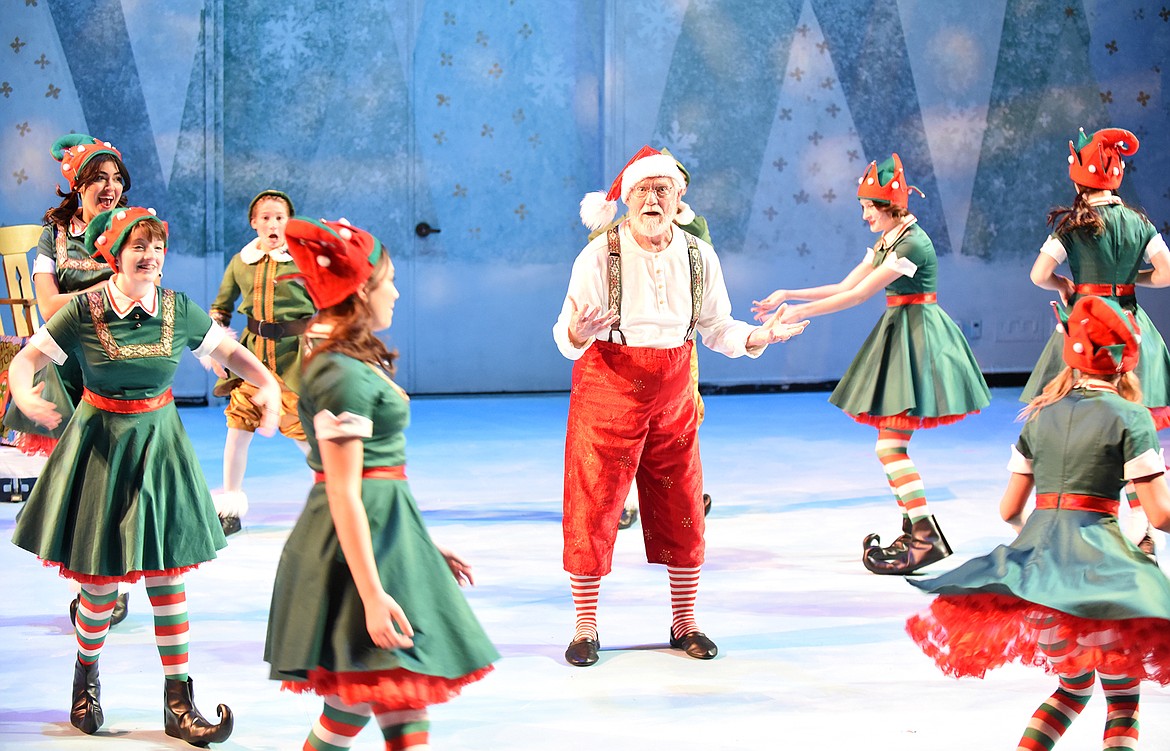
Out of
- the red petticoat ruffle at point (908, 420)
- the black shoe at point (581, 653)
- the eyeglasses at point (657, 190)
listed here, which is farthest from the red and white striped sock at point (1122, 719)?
the red petticoat ruffle at point (908, 420)

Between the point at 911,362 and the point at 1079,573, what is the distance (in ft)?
8.05

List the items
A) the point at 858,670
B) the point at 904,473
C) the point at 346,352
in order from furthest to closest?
the point at 904,473 < the point at 858,670 < the point at 346,352

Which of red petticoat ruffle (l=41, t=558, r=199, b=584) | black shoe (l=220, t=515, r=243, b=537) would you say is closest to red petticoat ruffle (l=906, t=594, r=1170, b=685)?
red petticoat ruffle (l=41, t=558, r=199, b=584)

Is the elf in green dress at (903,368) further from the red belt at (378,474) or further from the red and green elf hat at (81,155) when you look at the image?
the red belt at (378,474)

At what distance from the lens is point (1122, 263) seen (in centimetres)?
512

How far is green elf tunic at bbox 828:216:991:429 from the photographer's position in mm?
4953

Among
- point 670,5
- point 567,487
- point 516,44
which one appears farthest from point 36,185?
point 567,487

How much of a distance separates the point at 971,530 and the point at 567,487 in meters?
2.50

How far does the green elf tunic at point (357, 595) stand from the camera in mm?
2322

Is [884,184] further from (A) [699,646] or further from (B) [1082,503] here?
(B) [1082,503]

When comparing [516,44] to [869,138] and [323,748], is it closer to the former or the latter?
[869,138]

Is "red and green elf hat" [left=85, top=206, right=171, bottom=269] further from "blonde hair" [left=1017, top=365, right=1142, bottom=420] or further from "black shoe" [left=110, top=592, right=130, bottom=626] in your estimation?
"blonde hair" [left=1017, top=365, right=1142, bottom=420]

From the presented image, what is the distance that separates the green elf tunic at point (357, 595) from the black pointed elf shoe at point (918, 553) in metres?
2.83

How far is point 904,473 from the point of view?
4.96 meters
